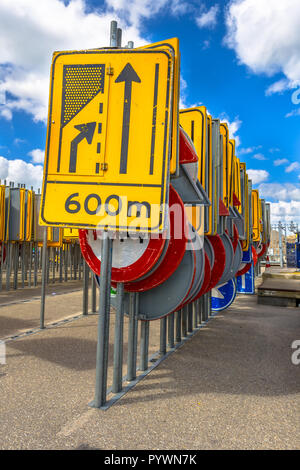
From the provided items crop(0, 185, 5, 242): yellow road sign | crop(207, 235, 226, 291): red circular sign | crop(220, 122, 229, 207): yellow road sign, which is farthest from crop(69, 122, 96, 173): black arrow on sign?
crop(0, 185, 5, 242): yellow road sign

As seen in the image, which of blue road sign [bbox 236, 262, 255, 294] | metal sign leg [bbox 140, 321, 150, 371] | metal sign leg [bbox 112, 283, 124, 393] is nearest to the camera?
metal sign leg [bbox 112, 283, 124, 393]

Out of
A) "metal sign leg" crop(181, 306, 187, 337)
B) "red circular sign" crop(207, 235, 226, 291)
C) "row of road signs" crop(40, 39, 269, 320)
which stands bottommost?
"metal sign leg" crop(181, 306, 187, 337)

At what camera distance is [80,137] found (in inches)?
133

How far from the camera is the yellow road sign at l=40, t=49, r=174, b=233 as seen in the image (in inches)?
125

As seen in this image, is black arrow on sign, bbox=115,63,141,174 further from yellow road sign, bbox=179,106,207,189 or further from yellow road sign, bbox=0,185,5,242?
yellow road sign, bbox=0,185,5,242

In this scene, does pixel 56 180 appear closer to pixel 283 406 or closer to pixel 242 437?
pixel 242 437

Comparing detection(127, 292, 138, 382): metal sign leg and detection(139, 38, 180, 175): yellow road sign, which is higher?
detection(139, 38, 180, 175): yellow road sign

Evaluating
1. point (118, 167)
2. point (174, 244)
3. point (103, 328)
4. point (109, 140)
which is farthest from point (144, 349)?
point (109, 140)

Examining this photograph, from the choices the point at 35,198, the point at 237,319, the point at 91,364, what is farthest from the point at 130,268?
the point at 35,198

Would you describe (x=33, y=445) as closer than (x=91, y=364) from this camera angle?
Yes

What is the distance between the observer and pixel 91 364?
14.3 ft

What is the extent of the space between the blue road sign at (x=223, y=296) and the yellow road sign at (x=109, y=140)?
5.19m

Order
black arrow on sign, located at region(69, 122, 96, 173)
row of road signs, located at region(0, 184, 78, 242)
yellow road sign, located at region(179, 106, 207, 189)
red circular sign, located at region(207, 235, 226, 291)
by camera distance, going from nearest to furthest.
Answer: black arrow on sign, located at region(69, 122, 96, 173)
yellow road sign, located at region(179, 106, 207, 189)
red circular sign, located at region(207, 235, 226, 291)
row of road signs, located at region(0, 184, 78, 242)

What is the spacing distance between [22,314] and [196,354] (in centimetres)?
465
